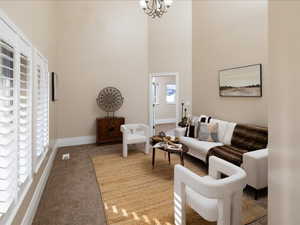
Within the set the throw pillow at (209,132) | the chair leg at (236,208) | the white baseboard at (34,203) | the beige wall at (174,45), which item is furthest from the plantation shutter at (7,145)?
the beige wall at (174,45)

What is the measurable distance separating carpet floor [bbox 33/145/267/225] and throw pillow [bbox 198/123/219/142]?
20.8 inches

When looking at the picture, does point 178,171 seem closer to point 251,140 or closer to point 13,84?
point 13,84

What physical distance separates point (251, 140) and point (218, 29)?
8.91 feet

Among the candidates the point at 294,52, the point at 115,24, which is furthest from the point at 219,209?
the point at 115,24

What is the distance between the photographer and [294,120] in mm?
821

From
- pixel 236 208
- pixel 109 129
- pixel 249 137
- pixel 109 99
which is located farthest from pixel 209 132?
pixel 109 99

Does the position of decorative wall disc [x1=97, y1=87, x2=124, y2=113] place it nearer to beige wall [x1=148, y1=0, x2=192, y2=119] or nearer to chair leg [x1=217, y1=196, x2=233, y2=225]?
beige wall [x1=148, y1=0, x2=192, y2=119]

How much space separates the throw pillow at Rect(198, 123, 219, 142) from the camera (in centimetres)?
369

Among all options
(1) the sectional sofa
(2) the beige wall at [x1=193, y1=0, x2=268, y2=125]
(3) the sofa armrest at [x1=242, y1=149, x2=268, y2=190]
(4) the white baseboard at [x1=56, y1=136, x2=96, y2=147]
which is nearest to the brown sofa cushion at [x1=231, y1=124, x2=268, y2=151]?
(1) the sectional sofa

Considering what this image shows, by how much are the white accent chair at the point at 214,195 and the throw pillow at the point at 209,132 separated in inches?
74.1

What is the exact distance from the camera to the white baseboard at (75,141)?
16.0ft

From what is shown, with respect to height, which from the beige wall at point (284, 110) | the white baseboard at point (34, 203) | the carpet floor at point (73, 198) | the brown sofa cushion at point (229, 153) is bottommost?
the carpet floor at point (73, 198)

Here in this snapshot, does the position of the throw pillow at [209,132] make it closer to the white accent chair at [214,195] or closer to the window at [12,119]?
the white accent chair at [214,195]

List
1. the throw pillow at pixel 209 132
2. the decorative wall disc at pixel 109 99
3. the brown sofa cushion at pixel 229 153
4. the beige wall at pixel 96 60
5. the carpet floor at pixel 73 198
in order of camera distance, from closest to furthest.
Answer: the carpet floor at pixel 73 198 → the brown sofa cushion at pixel 229 153 → the throw pillow at pixel 209 132 → the beige wall at pixel 96 60 → the decorative wall disc at pixel 109 99
